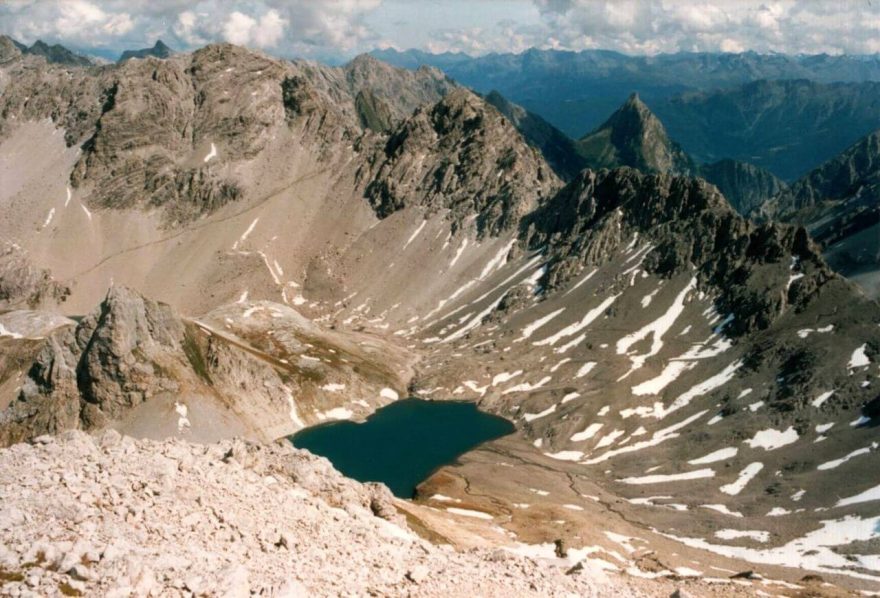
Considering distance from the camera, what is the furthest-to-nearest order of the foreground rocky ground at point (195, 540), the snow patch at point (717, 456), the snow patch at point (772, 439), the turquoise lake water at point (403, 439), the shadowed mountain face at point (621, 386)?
the turquoise lake water at point (403, 439) < the snow patch at point (717, 456) < the snow patch at point (772, 439) < the shadowed mountain face at point (621, 386) < the foreground rocky ground at point (195, 540)

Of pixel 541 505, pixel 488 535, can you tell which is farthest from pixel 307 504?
pixel 541 505

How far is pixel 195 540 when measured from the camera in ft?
108

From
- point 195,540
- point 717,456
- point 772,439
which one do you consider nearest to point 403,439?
point 717,456

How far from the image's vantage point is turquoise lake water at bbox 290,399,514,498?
132m

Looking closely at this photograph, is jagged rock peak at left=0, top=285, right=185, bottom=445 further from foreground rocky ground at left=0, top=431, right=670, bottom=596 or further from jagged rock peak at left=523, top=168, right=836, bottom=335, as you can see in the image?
jagged rock peak at left=523, top=168, right=836, bottom=335

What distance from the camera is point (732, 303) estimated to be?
163875 millimetres

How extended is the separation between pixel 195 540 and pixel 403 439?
11767cm

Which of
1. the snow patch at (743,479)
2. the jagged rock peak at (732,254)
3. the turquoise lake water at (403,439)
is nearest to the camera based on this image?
the snow patch at (743,479)

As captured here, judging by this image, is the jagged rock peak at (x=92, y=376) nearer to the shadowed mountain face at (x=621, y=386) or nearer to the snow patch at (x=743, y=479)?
the shadowed mountain face at (x=621, y=386)

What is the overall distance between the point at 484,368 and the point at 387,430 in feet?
115

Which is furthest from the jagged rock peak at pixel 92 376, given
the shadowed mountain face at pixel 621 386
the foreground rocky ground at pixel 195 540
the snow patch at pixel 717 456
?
Result: the snow patch at pixel 717 456

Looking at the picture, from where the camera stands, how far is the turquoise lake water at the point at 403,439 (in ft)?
431

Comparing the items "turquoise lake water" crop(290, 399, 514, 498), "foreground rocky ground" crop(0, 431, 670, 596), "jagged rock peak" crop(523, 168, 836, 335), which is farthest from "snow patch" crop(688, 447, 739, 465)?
"foreground rocky ground" crop(0, 431, 670, 596)

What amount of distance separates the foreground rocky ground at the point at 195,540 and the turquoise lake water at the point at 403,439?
80850 millimetres
